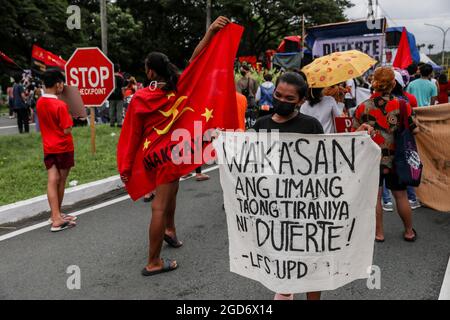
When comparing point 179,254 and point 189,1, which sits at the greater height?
point 189,1

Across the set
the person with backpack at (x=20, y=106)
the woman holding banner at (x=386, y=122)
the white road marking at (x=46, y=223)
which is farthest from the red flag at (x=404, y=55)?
the person with backpack at (x=20, y=106)

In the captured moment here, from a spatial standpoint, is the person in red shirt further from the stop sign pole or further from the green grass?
the stop sign pole

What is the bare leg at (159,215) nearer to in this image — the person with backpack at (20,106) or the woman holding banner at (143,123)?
the woman holding banner at (143,123)

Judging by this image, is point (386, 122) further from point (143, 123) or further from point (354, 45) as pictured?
point (354, 45)

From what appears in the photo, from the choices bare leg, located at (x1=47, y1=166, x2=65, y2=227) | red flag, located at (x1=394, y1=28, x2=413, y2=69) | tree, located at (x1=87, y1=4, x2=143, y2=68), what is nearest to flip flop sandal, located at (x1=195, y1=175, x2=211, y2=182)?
bare leg, located at (x1=47, y1=166, x2=65, y2=227)

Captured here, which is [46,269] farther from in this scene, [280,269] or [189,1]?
[189,1]

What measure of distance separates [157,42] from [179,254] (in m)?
34.1

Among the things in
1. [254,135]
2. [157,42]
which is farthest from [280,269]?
[157,42]

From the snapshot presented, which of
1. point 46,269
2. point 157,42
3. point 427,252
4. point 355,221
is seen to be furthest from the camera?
point 157,42

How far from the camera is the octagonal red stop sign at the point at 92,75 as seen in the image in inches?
313

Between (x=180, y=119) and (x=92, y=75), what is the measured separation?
4.95 metres

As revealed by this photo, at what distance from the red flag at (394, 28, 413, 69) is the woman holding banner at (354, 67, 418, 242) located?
6169 mm

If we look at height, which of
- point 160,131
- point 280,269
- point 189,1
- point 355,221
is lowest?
point 280,269

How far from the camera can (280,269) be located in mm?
2648
